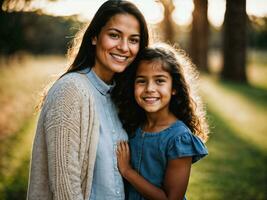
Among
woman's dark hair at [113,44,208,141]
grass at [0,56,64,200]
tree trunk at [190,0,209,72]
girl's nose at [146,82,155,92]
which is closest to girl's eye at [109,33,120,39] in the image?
woman's dark hair at [113,44,208,141]

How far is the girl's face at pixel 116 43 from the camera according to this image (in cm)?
289

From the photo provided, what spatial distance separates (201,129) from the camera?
3.23 meters

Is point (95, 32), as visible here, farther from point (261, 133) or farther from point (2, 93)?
point (2, 93)

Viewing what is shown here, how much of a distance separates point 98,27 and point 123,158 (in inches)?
40.7

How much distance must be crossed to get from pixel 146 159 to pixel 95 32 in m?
1.07

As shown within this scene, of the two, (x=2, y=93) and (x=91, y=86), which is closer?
(x=91, y=86)

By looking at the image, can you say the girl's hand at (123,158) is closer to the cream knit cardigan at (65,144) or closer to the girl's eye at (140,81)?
the cream knit cardigan at (65,144)

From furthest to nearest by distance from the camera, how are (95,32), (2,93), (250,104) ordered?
(2,93), (250,104), (95,32)

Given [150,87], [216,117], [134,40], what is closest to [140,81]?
[150,87]

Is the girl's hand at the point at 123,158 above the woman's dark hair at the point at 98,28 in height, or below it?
below

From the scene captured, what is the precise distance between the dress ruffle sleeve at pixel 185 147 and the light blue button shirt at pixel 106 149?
40cm

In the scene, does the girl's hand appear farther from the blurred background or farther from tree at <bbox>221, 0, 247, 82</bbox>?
tree at <bbox>221, 0, 247, 82</bbox>

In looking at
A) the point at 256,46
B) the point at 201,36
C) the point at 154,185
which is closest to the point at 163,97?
the point at 154,185

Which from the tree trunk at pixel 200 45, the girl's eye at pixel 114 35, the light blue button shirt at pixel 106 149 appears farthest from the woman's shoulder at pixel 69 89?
the tree trunk at pixel 200 45
